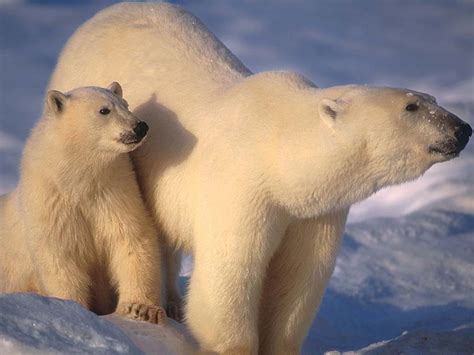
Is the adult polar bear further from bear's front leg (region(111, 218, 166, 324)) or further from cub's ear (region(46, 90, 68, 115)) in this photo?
cub's ear (region(46, 90, 68, 115))

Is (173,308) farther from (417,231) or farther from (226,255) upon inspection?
(417,231)

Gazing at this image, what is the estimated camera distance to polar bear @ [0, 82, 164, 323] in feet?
20.2

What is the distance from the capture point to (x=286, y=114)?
5.66 metres

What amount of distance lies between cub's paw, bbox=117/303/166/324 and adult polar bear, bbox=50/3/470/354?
31 centimetres

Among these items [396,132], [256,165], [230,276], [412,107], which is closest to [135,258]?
[230,276]

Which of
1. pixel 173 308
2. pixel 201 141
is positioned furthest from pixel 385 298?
pixel 201 141

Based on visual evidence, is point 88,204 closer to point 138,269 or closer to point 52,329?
point 138,269

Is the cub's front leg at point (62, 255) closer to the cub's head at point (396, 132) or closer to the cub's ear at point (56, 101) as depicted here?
the cub's ear at point (56, 101)

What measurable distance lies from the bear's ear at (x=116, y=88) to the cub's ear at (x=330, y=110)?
5.42 ft

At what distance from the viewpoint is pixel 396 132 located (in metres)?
5.31

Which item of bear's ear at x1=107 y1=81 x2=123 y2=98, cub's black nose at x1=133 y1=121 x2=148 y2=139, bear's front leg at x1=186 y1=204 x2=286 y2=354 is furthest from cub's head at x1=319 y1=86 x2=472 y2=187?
bear's ear at x1=107 y1=81 x2=123 y2=98

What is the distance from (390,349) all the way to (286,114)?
9.36 feet

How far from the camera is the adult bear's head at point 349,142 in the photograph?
5.34 metres

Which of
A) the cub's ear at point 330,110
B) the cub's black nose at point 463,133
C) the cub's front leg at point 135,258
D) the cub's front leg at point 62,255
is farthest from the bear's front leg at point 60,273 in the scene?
the cub's black nose at point 463,133
